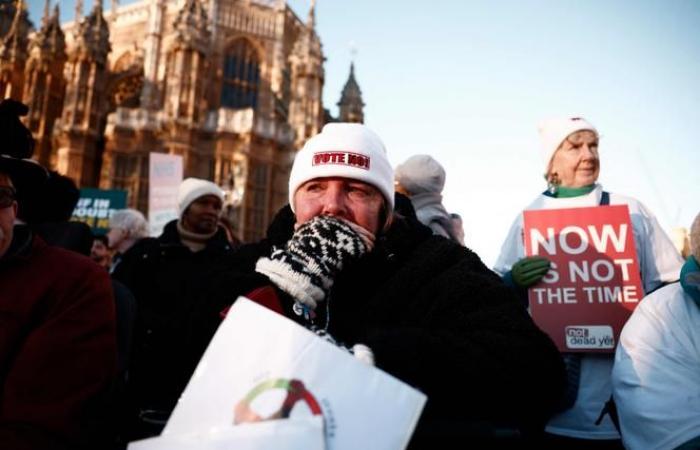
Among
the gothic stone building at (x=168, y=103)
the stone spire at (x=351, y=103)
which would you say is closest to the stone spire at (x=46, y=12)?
the gothic stone building at (x=168, y=103)

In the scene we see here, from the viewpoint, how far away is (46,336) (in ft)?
5.55

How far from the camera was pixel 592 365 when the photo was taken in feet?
8.17

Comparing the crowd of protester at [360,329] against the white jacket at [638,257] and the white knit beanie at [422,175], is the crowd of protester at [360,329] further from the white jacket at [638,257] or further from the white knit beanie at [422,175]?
the white knit beanie at [422,175]

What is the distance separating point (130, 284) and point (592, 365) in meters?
3.46

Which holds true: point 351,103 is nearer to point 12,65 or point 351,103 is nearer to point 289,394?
point 12,65

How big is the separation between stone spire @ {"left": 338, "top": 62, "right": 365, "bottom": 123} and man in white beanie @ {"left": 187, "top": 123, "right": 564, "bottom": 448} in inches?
1320

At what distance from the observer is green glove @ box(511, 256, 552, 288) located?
2.60 m

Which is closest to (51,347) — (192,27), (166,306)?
(166,306)

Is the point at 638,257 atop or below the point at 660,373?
atop

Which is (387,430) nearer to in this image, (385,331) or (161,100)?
(385,331)

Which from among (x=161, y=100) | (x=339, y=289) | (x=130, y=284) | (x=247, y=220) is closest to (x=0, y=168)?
(x=339, y=289)

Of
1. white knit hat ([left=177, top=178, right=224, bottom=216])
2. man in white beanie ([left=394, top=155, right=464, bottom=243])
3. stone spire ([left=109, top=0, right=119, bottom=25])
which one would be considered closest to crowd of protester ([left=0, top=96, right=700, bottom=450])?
man in white beanie ([left=394, top=155, right=464, bottom=243])

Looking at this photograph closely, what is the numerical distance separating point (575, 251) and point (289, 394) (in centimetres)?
209

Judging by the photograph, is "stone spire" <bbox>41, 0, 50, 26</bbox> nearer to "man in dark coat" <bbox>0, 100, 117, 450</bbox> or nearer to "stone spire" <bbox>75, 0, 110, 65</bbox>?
"stone spire" <bbox>75, 0, 110, 65</bbox>
